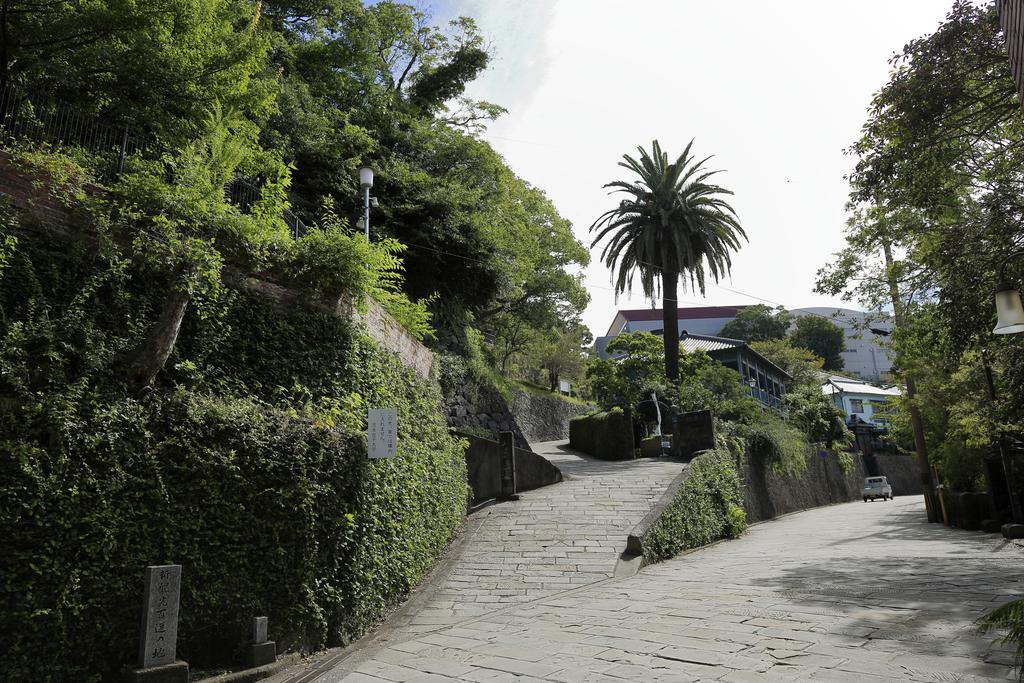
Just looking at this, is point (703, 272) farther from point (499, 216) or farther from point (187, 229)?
point (187, 229)

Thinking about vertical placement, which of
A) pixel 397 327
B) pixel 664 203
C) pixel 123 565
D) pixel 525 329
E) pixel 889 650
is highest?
pixel 664 203

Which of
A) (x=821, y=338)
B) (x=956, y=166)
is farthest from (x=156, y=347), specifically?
(x=821, y=338)

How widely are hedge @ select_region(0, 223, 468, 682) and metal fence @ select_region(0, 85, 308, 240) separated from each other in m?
2.36

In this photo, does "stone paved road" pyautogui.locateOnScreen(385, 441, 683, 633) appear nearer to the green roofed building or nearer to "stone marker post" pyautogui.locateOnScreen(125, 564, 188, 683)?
"stone marker post" pyautogui.locateOnScreen(125, 564, 188, 683)

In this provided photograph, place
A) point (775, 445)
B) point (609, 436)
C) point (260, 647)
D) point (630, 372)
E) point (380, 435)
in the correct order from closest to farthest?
1. point (260, 647)
2. point (380, 435)
3. point (775, 445)
4. point (609, 436)
5. point (630, 372)

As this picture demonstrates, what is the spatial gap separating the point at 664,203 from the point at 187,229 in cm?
2312

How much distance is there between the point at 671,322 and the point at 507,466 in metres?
13.3

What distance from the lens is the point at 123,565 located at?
Answer: 552cm

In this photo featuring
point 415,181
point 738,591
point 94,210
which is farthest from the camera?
point 415,181

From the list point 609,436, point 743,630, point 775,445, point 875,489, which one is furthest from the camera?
point 875,489

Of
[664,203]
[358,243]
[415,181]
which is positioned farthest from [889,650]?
[664,203]

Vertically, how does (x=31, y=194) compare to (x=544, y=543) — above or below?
above

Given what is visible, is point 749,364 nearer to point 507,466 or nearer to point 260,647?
point 507,466

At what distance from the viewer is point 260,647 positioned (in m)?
5.98
